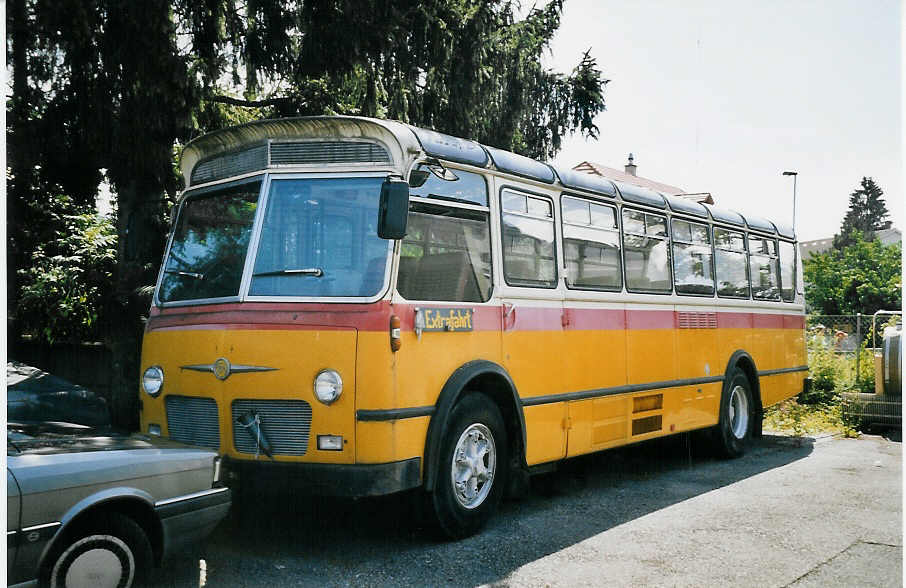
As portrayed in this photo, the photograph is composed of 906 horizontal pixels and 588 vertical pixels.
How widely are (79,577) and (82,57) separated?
6.12 metres

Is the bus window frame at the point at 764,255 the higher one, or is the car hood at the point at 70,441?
the bus window frame at the point at 764,255

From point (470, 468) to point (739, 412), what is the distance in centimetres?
580

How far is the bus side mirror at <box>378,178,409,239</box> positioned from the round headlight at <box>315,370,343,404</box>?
0.95 m

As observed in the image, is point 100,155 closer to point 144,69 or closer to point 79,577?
point 144,69

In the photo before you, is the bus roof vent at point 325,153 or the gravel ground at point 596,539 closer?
the gravel ground at point 596,539

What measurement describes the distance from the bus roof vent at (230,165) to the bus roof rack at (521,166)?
1.77 metres

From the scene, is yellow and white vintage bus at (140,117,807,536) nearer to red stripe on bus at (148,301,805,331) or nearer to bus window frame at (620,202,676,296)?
red stripe on bus at (148,301,805,331)

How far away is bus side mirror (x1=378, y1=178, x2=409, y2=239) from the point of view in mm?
5680

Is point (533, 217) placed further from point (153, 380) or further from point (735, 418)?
point (735, 418)

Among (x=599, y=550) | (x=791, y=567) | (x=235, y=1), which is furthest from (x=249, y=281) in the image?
(x=235, y=1)


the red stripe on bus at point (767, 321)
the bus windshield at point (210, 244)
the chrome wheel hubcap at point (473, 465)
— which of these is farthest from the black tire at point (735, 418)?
the bus windshield at point (210, 244)

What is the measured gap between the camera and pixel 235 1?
33.0ft

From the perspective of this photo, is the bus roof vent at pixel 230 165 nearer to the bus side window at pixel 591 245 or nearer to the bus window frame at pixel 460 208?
the bus window frame at pixel 460 208

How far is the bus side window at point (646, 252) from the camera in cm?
885
